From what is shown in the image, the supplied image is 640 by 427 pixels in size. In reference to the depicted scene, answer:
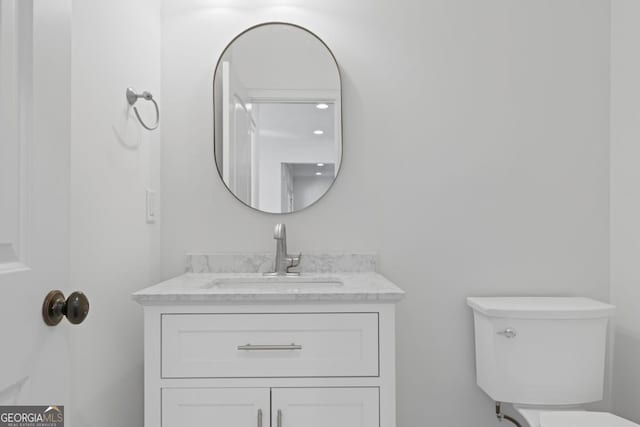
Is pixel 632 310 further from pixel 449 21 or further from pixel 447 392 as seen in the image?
pixel 449 21

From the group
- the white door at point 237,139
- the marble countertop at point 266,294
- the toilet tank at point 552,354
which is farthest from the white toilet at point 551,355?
the white door at point 237,139

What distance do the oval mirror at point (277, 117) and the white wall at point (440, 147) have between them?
0.06 m

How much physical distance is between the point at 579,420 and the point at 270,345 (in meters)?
0.99

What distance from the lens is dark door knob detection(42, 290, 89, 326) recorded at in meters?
0.75

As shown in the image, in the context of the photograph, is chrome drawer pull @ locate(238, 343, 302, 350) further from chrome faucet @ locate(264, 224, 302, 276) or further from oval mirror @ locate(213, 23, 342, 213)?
oval mirror @ locate(213, 23, 342, 213)

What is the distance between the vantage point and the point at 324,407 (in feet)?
4.13

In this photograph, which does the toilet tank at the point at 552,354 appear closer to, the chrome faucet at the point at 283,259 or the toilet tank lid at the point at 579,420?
the toilet tank lid at the point at 579,420

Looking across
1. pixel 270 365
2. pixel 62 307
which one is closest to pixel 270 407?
pixel 270 365

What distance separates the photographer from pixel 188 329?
1.27m

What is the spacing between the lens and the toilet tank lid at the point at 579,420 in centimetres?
129

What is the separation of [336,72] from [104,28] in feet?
2.92

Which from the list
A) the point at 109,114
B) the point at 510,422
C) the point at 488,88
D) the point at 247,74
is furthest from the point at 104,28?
the point at 510,422

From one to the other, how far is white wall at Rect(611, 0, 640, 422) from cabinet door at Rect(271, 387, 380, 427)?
3.86 feet

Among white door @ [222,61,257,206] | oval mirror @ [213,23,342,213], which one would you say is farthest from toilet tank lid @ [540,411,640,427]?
white door @ [222,61,257,206]
